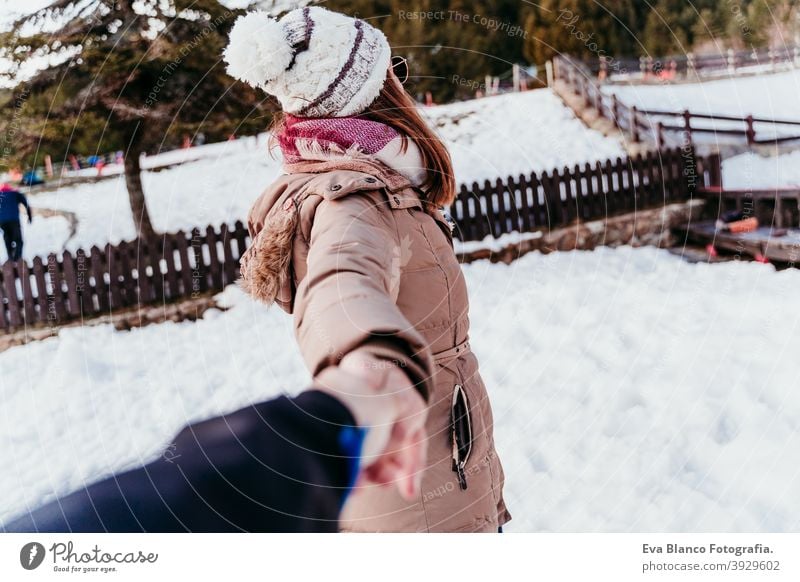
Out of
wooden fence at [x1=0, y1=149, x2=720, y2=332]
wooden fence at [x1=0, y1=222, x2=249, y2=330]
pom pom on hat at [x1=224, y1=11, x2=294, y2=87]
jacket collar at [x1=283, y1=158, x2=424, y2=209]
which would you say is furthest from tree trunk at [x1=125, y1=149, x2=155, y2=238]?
jacket collar at [x1=283, y1=158, x2=424, y2=209]

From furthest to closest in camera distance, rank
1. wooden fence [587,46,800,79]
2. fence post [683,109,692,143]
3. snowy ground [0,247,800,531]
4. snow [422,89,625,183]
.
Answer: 1. snow [422,89,625,183]
2. fence post [683,109,692,143]
3. wooden fence [587,46,800,79]
4. snowy ground [0,247,800,531]

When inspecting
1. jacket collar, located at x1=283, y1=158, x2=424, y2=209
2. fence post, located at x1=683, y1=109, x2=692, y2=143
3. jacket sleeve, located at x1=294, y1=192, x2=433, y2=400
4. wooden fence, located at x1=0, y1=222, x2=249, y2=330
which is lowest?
wooden fence, located at x1=0, y1=222, x2=249, y2=330

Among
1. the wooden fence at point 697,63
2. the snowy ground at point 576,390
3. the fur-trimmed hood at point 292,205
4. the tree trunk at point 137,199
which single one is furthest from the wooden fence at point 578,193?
the fur-trimmed hood at point 292,205

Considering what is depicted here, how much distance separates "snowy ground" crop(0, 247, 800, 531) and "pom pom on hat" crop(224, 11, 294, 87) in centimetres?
77

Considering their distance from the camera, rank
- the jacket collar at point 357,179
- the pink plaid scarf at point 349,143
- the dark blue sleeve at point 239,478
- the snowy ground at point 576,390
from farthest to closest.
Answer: the snowy ground at point 576,390 → the pink plaid scarf at point 349,143 → the jacket collar at point 357,179 → the dark blue sleeve at point 239,478

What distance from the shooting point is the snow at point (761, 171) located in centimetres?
261

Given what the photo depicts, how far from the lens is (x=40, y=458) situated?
162cm

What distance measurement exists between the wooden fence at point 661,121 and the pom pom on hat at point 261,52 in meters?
2.31

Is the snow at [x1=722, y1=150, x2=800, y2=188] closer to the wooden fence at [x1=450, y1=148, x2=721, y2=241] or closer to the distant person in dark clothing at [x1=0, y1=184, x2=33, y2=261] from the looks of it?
the wooden fence at [x1=450, y1=148, x2=721, y2=241]

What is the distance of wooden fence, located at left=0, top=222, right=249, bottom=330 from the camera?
2.59 metres

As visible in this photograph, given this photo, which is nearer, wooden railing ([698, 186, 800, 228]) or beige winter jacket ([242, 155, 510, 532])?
beige winter jacket ([242, 155, 510, 532])

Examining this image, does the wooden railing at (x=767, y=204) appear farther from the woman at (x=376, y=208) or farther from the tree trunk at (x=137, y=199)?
the tree trunk at (x=137, y=199)

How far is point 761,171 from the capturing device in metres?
2.95
